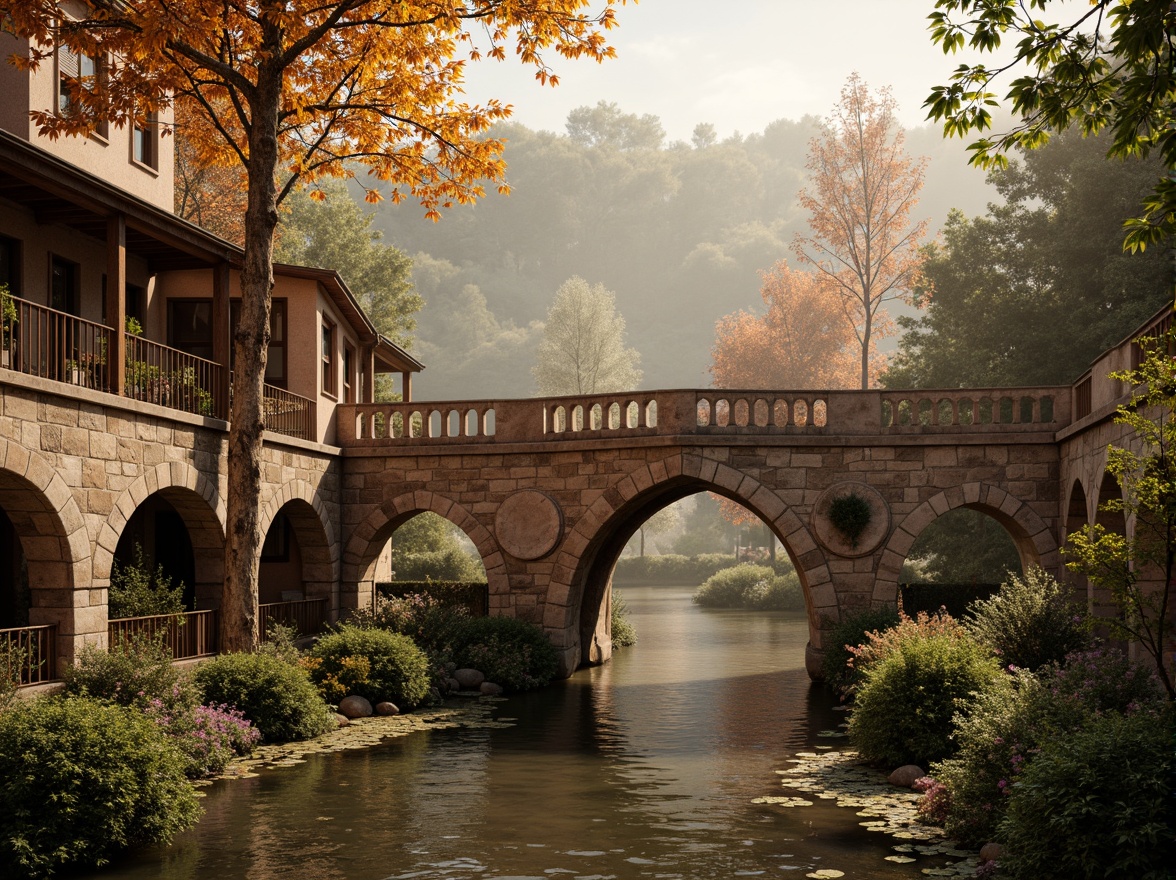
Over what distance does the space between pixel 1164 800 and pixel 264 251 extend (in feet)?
45.0

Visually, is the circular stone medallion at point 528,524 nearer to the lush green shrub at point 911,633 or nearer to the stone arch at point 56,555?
the lush green shrub at point 911,633

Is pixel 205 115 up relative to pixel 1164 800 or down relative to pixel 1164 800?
up

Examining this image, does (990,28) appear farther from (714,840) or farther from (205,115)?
(205,115)

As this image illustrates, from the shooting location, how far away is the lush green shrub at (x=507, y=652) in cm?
2158

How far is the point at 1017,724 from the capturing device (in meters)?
10.6

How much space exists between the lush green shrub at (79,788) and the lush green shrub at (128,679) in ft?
9.35

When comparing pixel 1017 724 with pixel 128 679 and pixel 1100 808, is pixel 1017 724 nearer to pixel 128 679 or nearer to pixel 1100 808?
pixel 1100 808

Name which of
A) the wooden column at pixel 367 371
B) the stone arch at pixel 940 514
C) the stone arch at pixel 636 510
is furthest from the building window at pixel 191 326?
the stone arch at pixel 940 514

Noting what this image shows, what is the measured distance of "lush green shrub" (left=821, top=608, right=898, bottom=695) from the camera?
800 inches

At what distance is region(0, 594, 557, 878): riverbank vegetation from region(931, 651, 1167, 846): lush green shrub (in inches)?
284

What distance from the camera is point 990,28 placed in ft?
29.1

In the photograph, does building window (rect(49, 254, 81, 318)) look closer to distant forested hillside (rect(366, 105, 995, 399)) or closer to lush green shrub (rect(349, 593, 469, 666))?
lush green shrub (rect(349, 593, 469, 666))

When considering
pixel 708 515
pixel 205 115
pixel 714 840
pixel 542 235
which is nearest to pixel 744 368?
pixel 708 515

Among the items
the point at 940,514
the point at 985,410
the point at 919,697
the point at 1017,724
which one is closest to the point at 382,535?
the point at 940,514
